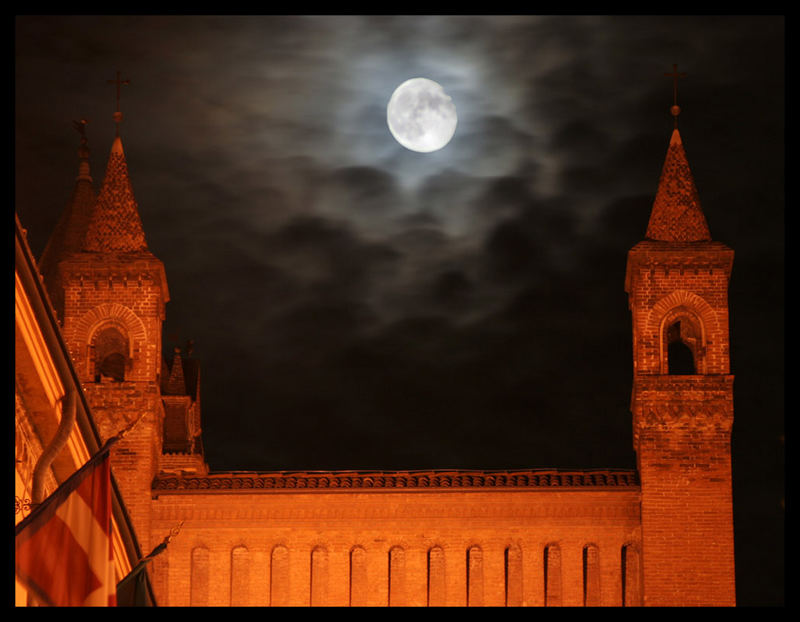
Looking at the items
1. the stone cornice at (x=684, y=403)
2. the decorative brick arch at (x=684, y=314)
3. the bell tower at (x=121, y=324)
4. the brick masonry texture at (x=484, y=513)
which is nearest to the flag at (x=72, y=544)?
the brick masonry texture at (x=484, y=513)

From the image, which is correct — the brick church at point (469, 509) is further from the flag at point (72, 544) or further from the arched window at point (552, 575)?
the flag at point (72, 544)

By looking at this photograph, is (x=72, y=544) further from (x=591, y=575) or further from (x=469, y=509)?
(x=591, y=575)

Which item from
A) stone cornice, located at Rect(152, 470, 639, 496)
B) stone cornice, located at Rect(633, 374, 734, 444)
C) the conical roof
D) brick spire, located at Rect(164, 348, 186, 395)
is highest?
the conical roof

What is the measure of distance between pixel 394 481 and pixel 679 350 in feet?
23.1

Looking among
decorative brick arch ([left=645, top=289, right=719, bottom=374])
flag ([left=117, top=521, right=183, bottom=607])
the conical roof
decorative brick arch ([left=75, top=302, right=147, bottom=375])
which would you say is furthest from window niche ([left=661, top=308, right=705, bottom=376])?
flag ([left=117, top=521, right=183, bottom=607])

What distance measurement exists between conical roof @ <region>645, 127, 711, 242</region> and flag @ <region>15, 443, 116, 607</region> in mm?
17685

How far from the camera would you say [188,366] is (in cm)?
3491

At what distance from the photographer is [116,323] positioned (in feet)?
87.8

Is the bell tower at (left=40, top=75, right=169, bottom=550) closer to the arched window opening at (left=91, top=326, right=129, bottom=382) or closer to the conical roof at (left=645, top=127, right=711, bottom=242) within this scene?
the arched window opening at (left=91, top=326, right=129, bottom=382)

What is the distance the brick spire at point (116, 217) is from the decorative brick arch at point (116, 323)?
967 mm

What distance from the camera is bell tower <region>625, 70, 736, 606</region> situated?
2517 centimetres

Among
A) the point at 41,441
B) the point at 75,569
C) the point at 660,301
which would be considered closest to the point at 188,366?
the point at 660,301

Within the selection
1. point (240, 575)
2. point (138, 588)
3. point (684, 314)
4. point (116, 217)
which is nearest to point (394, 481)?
point (240, 575)
